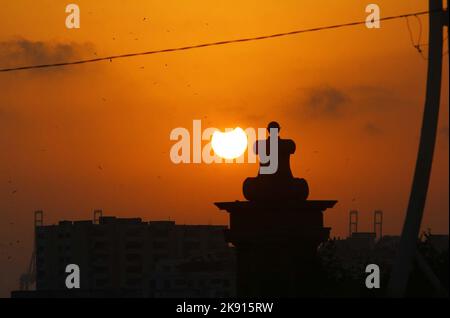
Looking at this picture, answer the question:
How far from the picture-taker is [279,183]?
3981 cm

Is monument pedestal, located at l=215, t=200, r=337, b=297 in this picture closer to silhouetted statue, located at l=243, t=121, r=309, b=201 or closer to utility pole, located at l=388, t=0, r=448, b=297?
silhouetted statue, located at l=243, t=121, r=309, b=201

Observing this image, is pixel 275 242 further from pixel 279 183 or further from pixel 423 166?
pixel 423 166

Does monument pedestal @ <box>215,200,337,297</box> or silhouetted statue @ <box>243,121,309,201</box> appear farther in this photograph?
monument pedestal @ <box>215,200,337,297</box>

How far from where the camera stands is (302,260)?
4184 cm

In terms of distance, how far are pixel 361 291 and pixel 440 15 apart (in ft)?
105

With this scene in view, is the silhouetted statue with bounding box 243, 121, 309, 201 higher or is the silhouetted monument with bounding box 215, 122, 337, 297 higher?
the silhouetted statue with bounding box 243, 121, 309, 201

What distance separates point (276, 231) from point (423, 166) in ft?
37.0

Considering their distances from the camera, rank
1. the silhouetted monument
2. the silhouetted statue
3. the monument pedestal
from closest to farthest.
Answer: the silhouetted statue
the silhouetted monument
the monument pedestal

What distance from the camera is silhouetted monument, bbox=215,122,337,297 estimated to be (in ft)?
131

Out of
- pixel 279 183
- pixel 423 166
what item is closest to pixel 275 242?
pixel 279 183

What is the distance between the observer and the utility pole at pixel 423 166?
28.8 meters

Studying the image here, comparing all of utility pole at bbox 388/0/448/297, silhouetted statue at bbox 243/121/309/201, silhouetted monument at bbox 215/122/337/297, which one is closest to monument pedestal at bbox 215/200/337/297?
silhouetted monument at bbox 215/122/337/297
